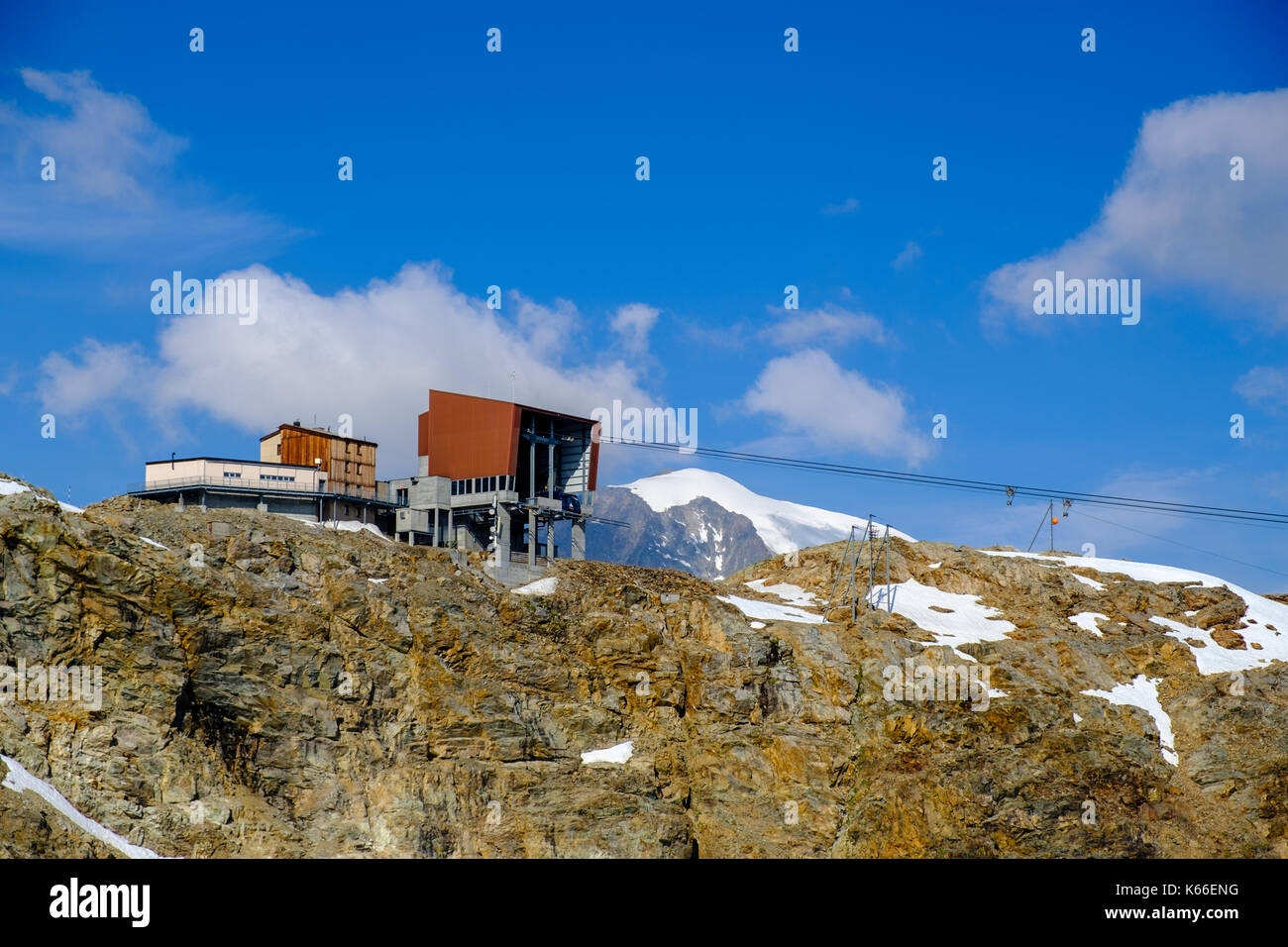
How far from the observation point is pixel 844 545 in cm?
10806

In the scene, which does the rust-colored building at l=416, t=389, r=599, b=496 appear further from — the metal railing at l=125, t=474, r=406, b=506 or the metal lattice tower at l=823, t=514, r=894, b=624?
the metal lattice tower at l=823, t=514, r=894, b=624

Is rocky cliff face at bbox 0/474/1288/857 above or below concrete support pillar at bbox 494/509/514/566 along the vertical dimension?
below

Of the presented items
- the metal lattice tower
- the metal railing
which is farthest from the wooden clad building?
the metal lattice tower

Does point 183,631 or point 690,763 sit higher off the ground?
point 183,631

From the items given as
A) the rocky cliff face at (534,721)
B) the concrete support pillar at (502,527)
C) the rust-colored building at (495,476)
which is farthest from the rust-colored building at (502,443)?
the rocky cliff face at (534,721)

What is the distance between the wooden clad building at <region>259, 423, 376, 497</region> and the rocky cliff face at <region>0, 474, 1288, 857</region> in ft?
31.7

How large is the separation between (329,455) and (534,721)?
30.5 metres

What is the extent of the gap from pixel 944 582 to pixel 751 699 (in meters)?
31.2

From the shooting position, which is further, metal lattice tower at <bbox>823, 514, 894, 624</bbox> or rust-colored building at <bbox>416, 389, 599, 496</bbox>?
rust-colored building at <bbox>416, 389, 599, 496</bbox>

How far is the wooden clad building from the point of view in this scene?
313ft
